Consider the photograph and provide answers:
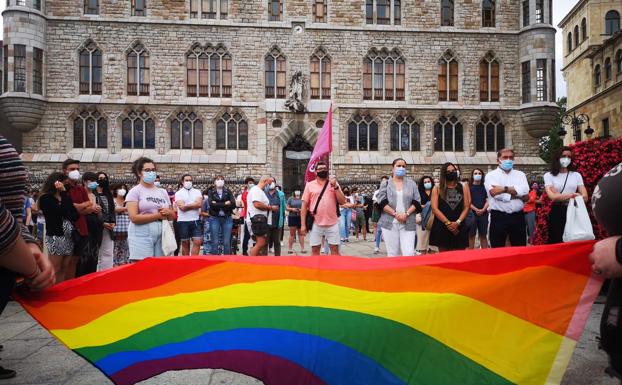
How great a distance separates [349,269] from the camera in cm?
258

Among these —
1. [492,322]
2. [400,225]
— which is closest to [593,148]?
[400,225]

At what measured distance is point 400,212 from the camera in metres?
6.46

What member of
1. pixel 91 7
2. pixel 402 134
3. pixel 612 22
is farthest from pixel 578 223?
pixel 612 22

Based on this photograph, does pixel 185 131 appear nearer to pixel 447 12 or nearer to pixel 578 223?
pixel 447 12

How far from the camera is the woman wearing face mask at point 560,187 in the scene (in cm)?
579

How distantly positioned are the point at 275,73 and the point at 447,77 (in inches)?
374

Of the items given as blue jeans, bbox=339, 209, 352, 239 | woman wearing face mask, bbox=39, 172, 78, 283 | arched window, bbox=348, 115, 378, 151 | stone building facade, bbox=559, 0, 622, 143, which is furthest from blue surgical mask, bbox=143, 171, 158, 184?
stone building facade, bbox=559, 0, 622, 143

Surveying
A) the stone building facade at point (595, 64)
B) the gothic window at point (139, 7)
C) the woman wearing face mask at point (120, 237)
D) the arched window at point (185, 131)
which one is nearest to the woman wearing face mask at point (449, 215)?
the woman wearing face mask at point (120, 237)

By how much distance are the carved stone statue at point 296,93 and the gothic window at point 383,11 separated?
519 cm

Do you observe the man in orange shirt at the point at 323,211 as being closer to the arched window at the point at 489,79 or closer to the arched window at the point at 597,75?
the arched window at the point at 489,79

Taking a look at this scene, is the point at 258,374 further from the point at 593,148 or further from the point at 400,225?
the point at 593,148

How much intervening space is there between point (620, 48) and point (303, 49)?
22.0 meters

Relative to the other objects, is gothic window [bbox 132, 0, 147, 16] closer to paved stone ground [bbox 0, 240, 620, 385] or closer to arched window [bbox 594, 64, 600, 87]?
paved stone ground [bbox 0, 240, 620, 385]

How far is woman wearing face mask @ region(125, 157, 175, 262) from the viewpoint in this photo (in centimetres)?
556
